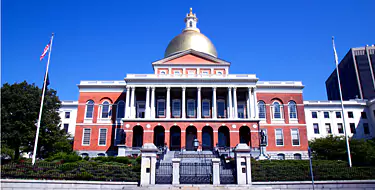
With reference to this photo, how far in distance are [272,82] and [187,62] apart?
14.7 m

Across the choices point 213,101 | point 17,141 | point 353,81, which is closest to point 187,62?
point 213,101

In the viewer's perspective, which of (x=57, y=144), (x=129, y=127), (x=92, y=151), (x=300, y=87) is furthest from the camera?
(x=300, y=87)

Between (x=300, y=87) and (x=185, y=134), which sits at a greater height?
(x=300, y=87)

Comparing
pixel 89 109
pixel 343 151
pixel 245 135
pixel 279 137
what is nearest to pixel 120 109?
pixel 89 109

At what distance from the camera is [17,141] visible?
108ft

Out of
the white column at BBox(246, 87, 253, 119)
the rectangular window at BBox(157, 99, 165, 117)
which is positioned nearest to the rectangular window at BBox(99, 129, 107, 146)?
the rectangular window at BBox(157, 99, 165, 117)

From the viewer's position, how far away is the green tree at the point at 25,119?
32656 millimetres

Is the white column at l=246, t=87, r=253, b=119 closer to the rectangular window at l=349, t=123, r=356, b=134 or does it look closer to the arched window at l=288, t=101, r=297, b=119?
the arched window at l=288, t=101, r=297, b=119

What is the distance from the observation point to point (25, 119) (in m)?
33.8

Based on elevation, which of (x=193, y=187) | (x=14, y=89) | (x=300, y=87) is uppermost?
(x=300, y=87)

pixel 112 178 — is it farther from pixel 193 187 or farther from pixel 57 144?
pixel 57 144

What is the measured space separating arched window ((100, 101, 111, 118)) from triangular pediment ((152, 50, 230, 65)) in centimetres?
1102

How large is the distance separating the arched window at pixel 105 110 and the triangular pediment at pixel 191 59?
36.2 ft

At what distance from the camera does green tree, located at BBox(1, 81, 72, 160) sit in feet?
107
